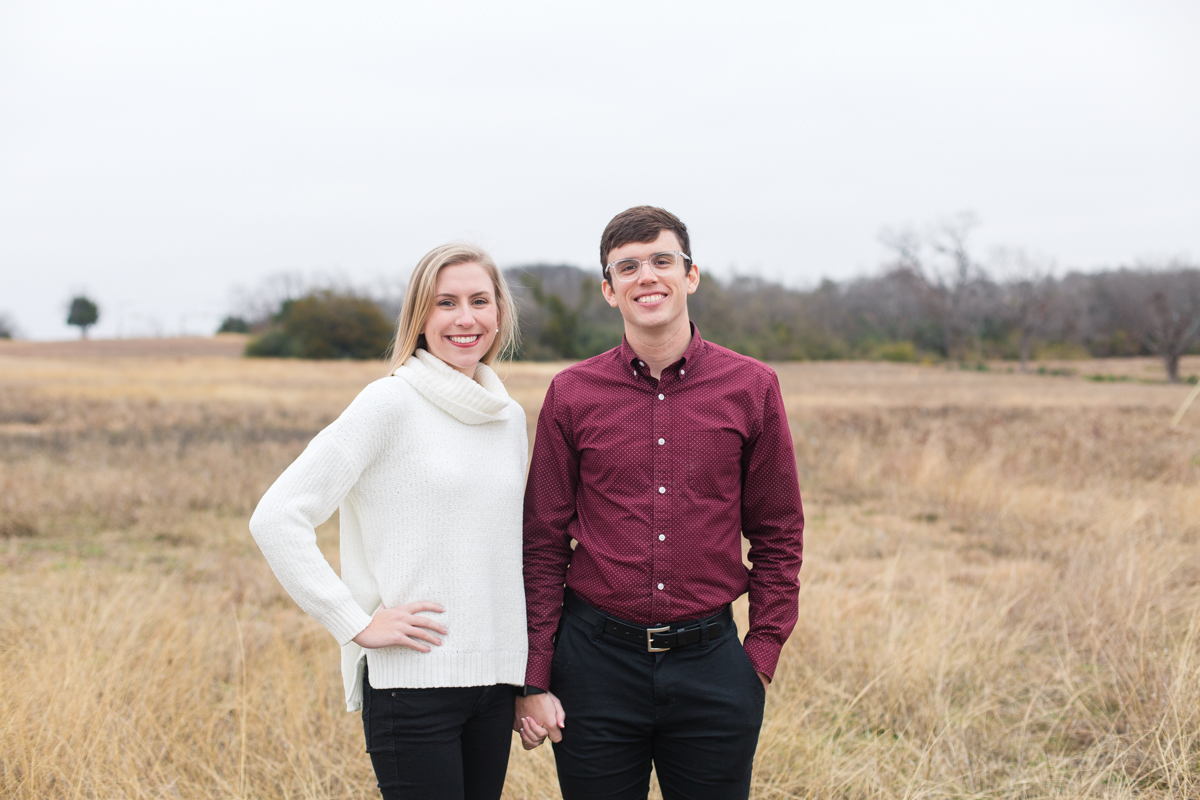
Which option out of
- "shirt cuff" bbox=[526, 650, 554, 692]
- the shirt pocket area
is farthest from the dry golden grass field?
the shirt pocket area

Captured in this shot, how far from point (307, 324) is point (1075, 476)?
50.8 metres

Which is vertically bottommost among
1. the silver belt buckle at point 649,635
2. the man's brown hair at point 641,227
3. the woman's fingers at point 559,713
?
the woman's fingers at point 559,713

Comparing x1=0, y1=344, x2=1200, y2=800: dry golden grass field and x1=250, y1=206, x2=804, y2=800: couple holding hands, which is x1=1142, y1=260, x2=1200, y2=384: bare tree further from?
x1=250, y1=206, x2=804, y2=800: couple holding hands

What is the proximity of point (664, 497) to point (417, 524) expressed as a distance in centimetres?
67

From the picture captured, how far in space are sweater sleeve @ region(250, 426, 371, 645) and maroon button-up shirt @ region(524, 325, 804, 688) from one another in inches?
→ 21.5

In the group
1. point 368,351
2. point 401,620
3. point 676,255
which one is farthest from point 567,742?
point 368,351

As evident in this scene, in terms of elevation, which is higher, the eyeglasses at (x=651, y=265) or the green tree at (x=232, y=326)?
the green tree at (x=232, y=326)

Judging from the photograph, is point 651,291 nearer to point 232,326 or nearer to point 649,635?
point 649,635

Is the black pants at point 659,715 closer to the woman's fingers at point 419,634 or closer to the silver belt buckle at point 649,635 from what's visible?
the silver belt buckle at point 649,635

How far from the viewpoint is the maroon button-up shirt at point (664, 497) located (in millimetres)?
2076

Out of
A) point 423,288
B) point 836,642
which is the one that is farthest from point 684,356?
point 836,642

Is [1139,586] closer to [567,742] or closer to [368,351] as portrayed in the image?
[567,742]

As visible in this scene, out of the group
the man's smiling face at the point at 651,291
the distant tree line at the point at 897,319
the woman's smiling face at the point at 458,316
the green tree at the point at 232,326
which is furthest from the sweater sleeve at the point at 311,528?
the green tree at the point at 232,326

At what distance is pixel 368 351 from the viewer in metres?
52.8
